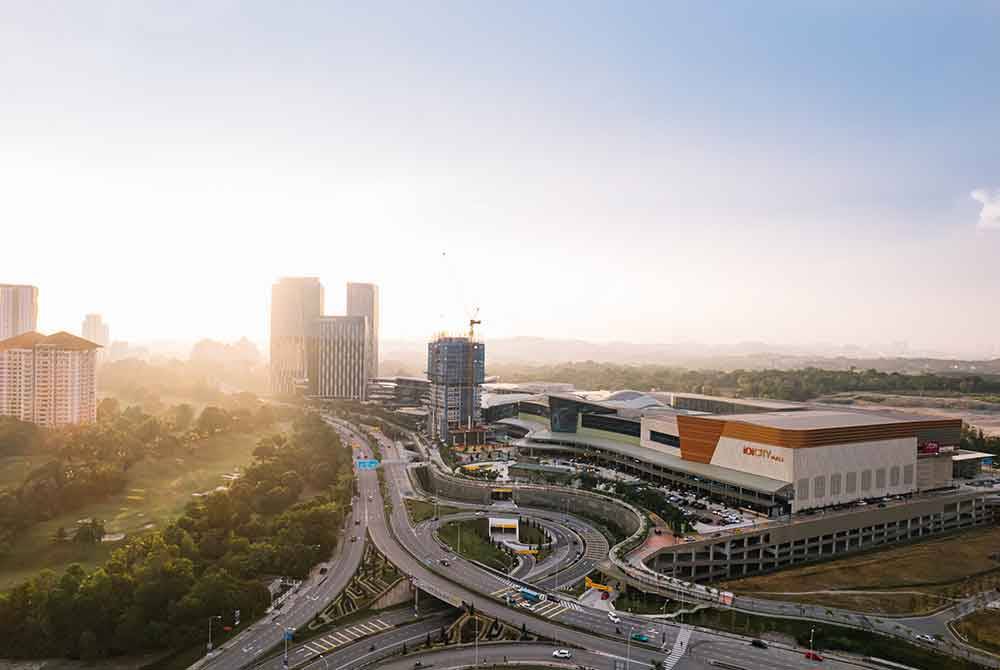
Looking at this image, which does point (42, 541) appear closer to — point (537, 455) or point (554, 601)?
point (554, 601)

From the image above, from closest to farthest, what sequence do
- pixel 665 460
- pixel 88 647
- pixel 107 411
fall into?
pixel 88 647
pixel 665 460
pixel 107 411

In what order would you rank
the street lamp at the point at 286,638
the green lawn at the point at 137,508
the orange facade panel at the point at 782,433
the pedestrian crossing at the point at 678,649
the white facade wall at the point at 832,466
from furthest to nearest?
the orange facade panel at the point at 782,433
the white facade wall at the point at 832,466
the green lawn at the point at 137,508
the street lamp at the point at 286,638
the pedestrian crossing at the point at 678,649

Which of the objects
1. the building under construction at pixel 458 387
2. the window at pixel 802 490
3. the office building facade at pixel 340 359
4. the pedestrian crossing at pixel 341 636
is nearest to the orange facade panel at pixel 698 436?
the window at pixel 802 490

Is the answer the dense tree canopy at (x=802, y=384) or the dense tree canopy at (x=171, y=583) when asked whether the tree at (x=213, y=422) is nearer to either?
the dense tree canopy at (x=171, y=583)

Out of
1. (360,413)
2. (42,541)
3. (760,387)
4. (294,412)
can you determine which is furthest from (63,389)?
(760,387)

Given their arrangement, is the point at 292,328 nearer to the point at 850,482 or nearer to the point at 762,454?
the point at 762,454

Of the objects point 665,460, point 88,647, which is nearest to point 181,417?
point 88,647
